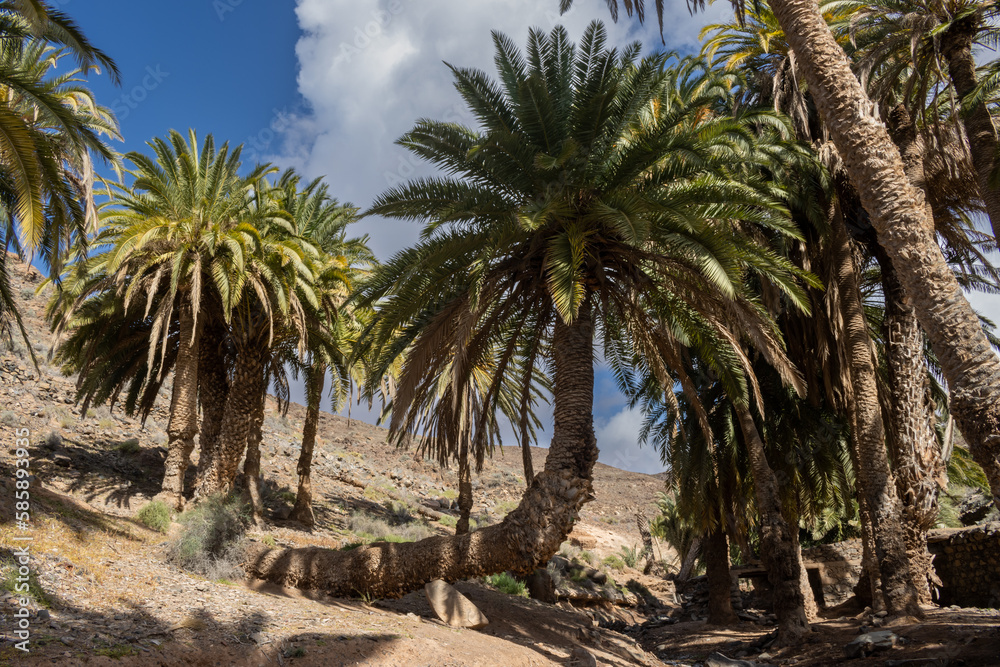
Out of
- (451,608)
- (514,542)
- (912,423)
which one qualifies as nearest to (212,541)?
(451,608)

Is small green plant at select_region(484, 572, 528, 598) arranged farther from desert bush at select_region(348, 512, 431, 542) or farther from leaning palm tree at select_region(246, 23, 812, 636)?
leaning palm tree at select_region(246, 23, 812, 636)

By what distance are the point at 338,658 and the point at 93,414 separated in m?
20.3

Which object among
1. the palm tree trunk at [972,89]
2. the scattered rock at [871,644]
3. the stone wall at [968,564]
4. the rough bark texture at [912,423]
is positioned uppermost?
the palm tree trunk at [972,89]

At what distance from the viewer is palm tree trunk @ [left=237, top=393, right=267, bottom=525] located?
16.0m

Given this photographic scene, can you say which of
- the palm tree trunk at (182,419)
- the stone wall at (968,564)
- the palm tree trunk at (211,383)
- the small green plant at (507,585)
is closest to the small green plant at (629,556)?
the small green plant at (507,585)

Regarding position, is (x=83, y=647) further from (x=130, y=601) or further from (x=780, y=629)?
(x=780, y=629)

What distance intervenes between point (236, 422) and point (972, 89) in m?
17.0

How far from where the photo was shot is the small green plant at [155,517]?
1175 cm

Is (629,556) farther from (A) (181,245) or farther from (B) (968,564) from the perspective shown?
(A) (181,245)

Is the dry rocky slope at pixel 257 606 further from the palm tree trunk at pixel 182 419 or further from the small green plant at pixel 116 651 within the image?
the palm tree trunk at pixel 182 419

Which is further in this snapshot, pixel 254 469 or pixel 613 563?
pixel 613 563

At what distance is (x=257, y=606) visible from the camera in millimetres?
8422

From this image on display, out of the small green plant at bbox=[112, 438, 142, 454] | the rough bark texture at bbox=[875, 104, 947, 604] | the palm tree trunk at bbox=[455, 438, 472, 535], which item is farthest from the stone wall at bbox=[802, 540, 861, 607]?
the small green plant at bbox=[112, 438, 142, 454]

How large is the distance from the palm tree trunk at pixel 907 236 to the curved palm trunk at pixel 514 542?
15.7 feet
